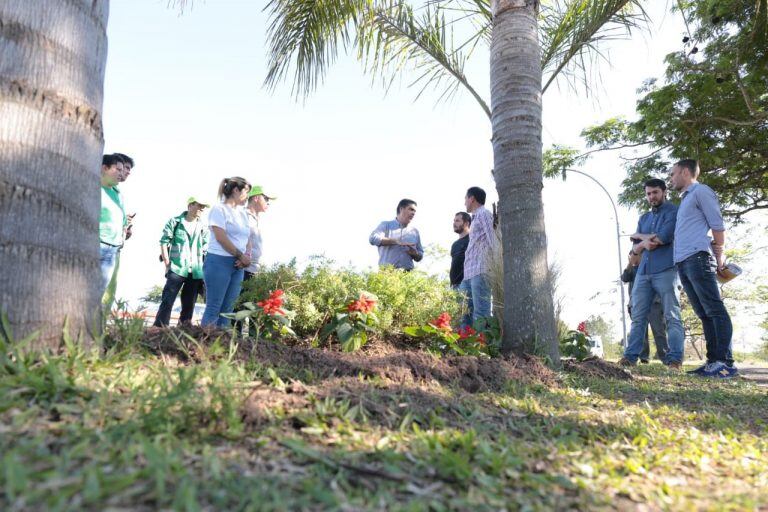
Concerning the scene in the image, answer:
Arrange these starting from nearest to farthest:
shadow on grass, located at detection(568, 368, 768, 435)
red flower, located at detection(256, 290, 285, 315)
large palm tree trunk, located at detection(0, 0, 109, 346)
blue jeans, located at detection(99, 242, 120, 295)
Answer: large palm tree trunk, located at detection(0, 0, 109, 346) → shadow on grass, located at detection(568, 368, 768, 435) → red flower, located at detection(256, 290, 285, 315) → blue jeans, located at detection(99, 242, 120, 295)

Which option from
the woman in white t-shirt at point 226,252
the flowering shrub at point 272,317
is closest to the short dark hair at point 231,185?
the woman in white t-shirt at point 226,252

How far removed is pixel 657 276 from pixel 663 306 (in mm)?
425

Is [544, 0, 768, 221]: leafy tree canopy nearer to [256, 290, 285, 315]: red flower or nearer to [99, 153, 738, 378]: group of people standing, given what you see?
[99, 153, 738, 378]: group of people standing

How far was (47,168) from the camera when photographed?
83.0 inches

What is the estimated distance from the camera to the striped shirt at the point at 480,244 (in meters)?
5.87

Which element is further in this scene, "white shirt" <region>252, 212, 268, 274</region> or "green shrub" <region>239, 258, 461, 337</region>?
"white shirt" <region>252, 212, 268, 274</region>

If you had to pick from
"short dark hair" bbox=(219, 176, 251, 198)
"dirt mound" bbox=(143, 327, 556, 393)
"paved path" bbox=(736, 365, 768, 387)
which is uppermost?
"short dark hair" bbox=(219, 176, 251, 198)

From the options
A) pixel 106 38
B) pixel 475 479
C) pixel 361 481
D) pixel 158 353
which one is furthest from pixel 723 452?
pixel 106 38

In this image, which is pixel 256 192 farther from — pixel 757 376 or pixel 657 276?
pixel 757 376

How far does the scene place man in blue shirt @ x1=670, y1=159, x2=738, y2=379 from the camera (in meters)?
5.11

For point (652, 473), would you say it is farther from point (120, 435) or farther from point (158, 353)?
point (158, 353)

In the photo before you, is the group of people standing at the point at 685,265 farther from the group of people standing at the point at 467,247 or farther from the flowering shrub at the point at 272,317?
the flowering shrub at the point at 272,317

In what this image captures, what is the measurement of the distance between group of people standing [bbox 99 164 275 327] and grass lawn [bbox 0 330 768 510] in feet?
7.13

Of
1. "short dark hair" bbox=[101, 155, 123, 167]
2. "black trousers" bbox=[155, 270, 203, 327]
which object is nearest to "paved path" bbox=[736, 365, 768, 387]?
"black trousers" bbox=[155, 270, 203, 327]
